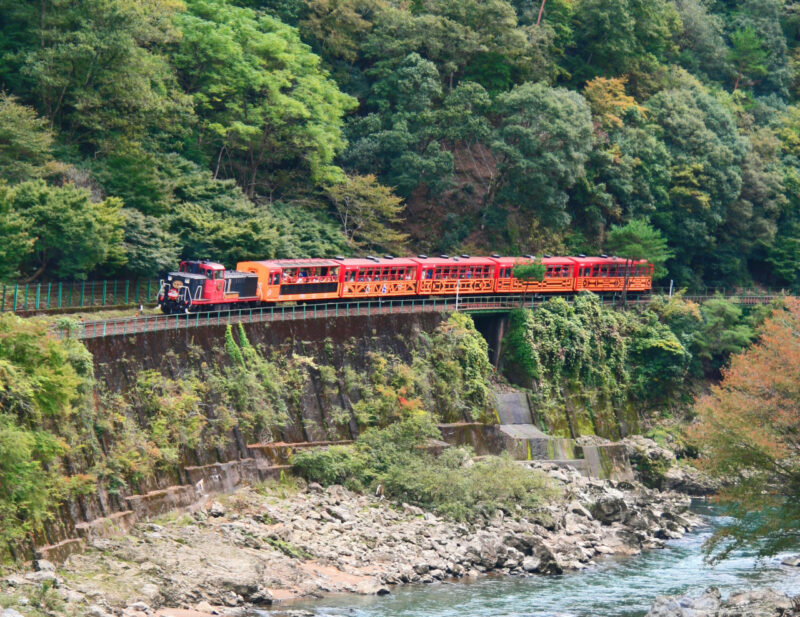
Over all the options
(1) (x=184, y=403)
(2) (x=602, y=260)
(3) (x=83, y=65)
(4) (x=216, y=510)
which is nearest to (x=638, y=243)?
(2) (x=602, y=260)

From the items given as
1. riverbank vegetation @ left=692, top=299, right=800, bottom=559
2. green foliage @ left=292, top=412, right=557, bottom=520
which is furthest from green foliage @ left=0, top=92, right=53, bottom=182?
riverbank vegetation @ left=692, top=299, right=800, bottom=559

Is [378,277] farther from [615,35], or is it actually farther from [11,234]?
[615,35]

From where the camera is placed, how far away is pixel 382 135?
244ft

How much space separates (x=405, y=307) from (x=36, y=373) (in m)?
24.8

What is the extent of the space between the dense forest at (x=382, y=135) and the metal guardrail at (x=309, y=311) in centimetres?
421

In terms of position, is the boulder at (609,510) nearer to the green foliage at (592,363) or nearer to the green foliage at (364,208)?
the green foliage at (592,363)

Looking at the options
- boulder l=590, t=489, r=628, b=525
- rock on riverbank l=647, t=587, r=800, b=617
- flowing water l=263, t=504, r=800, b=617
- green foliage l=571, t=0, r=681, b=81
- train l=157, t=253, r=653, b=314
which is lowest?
flowing water l=263, t=504, r=800, b=617

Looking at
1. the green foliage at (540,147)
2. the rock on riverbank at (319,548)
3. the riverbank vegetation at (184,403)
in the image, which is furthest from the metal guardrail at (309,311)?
the rock on riverbank at (319,548)

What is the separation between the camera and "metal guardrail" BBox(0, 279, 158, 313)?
174 ft

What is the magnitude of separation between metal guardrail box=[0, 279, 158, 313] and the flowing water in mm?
17394

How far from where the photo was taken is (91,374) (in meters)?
45.6

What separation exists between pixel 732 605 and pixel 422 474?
49.4 ft

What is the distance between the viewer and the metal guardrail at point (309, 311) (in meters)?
48.3

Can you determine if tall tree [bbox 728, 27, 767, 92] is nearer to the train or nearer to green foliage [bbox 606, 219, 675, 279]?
green foliage [bbox 606, 219, 675, 279]
